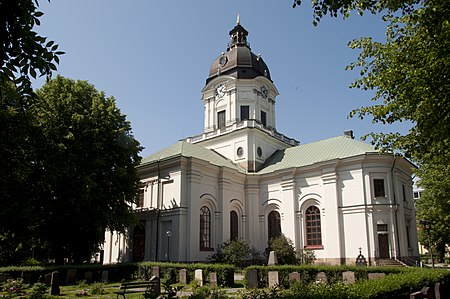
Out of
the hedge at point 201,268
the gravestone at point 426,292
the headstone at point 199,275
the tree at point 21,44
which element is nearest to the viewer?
the tree at point 21,44

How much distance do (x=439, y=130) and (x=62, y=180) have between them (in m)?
19.9

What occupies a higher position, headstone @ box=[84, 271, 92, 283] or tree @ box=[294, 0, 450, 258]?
tree @ box=[294, 0, 450, 258]

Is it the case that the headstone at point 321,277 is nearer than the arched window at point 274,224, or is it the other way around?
the headstone at point 321,277

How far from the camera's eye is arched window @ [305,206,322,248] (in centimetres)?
2975

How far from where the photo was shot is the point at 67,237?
80.1 feet

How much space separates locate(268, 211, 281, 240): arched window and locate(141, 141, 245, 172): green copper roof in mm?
4841

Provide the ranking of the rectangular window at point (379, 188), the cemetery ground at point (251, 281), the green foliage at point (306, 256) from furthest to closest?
the green foliage at point (306, 256) → the rectangular window at point (379, 188) → the cemetery ground at point (251, 281)

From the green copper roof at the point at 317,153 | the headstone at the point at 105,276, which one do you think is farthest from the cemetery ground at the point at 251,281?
the green copper roof at the point at 317,153

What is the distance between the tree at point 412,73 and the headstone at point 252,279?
8.64m

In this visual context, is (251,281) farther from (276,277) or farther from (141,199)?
(141,199)

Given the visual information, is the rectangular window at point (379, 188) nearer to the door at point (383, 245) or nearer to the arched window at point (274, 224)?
the door at point (383, 245)

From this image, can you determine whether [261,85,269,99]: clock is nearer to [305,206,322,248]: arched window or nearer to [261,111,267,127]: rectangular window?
[261,111,267,127]: rectangular window

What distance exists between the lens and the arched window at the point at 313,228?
2975cm

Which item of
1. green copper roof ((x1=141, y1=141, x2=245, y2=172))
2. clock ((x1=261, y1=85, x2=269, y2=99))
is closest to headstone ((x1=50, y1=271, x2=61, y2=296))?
green copper roof ((x1=141, y1=141, x2=245, y2=172))
